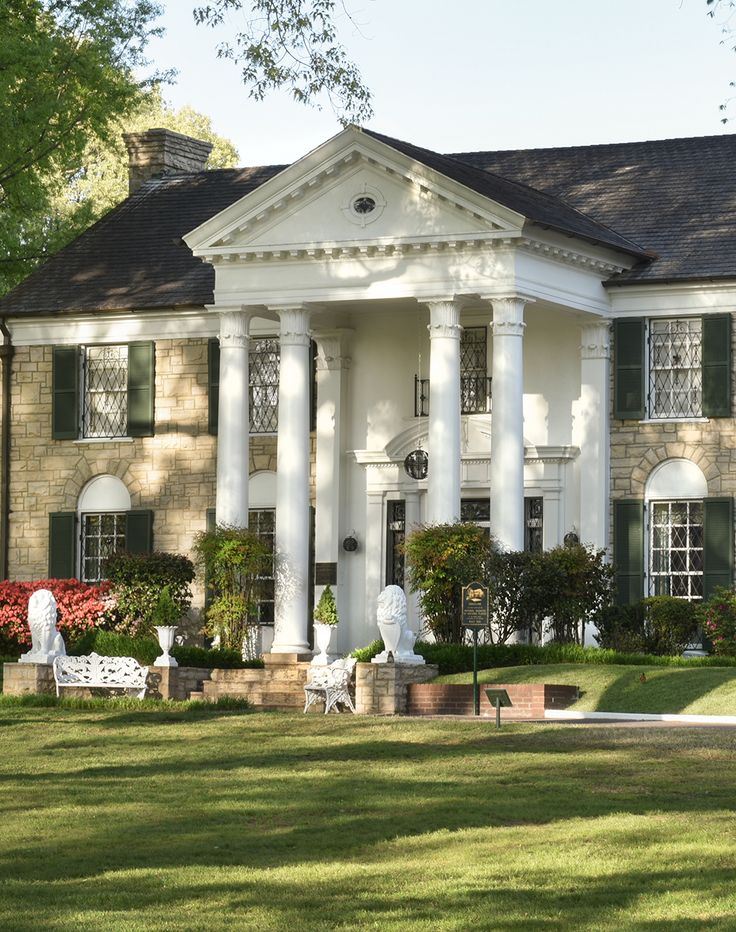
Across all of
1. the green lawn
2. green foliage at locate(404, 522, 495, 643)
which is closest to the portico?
green foliage at locate(404, 522, 495, 643)

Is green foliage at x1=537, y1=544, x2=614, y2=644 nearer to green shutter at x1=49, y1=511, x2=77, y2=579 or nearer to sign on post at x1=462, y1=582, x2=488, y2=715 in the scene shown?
sign on post at x1=462, y1=582, x2=488, y2=715

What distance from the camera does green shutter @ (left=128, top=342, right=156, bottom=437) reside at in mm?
32812

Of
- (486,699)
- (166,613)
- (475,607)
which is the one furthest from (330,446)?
(475,607)

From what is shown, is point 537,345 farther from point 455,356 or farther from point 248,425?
point 248,425

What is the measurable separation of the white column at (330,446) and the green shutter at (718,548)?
19.6 feet

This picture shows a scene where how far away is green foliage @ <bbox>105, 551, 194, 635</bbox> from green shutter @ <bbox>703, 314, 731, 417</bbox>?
8.41 metres

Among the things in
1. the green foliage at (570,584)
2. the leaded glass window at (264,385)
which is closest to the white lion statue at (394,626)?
the green foliage at (570,584)

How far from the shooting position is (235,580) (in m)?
29.2

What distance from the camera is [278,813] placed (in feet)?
50.1

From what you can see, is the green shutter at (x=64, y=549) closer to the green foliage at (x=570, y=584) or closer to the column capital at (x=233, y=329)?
the column capital at (x=233, y=329)

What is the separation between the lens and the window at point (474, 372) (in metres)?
31.1

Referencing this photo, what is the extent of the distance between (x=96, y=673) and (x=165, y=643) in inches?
65.1

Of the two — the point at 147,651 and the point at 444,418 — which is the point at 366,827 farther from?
the point at 444,418

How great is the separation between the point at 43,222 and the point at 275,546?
2182cm
